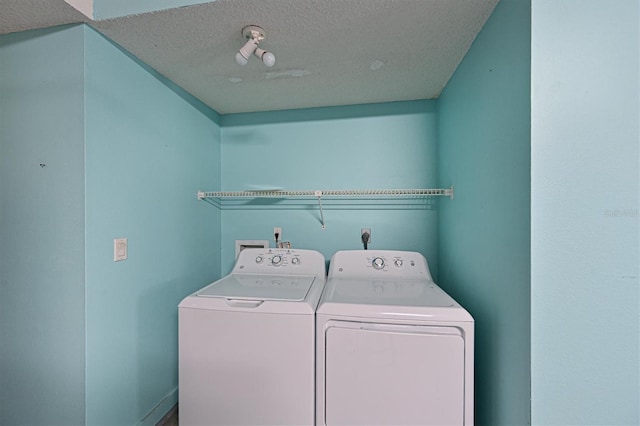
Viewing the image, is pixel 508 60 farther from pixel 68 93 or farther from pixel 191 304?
pixel 68 93

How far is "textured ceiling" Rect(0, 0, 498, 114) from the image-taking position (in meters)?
1.04

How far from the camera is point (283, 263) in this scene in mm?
1733

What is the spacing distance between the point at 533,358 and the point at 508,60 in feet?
3.41

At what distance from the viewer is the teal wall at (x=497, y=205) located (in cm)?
88

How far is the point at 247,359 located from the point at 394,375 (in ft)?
2.09

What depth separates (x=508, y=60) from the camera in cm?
96

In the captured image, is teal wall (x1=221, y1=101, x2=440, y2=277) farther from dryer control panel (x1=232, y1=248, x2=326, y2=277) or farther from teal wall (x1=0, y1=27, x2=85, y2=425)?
teal wall (x1=0, y1=27, x2=85, y2=425)

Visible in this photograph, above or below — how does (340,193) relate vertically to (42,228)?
above

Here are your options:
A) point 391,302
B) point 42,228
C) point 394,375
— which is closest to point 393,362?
point 394,375

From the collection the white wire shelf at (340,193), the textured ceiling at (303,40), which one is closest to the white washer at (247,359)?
the white wire shelf at (340,193)

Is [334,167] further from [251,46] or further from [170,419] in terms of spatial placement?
[170,419]

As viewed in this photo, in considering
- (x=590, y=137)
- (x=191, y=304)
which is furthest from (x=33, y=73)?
(x=590, y=137)

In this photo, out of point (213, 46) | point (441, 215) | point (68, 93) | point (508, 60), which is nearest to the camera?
point (508, 60)

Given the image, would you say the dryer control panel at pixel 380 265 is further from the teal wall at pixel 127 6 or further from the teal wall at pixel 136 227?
the teal wall at pixel 127 6
